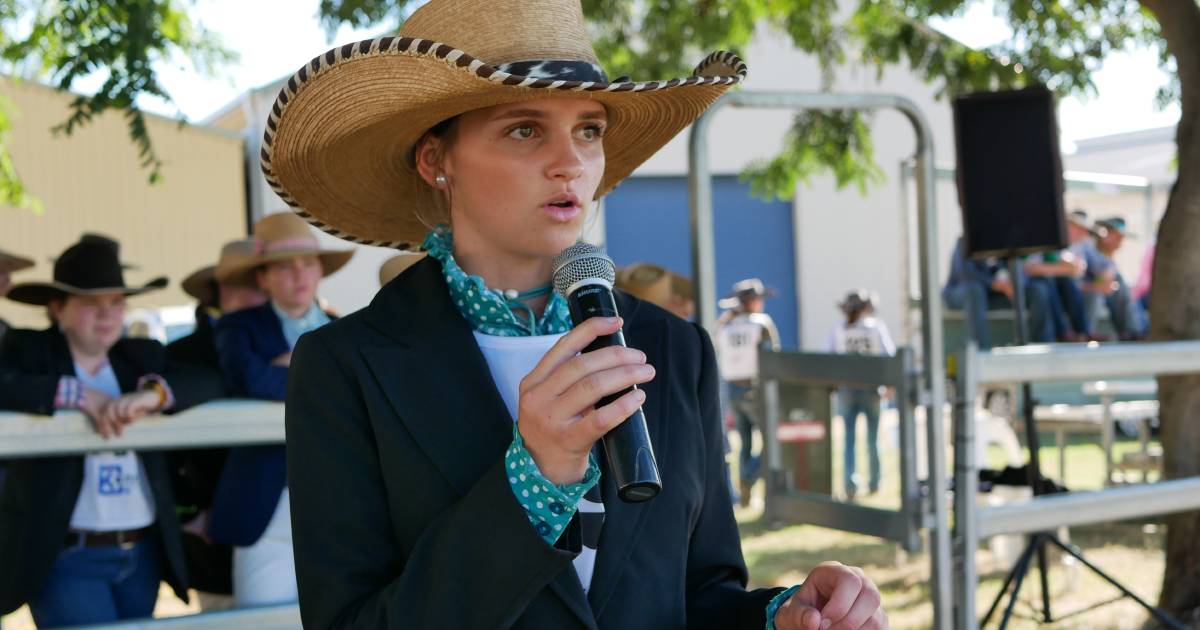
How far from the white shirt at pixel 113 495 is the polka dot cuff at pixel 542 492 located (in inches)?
113

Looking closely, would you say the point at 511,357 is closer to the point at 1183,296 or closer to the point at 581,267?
the point at 581,267

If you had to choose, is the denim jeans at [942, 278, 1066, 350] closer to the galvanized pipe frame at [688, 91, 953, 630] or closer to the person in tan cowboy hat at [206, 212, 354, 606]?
the galvanized pipe frame at [688, 91, 953, 630]

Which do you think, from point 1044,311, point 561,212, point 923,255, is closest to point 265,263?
point 923,255

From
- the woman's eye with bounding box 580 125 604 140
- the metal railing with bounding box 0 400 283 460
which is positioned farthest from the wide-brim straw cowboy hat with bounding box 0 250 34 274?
the woman's eye with bounding box 580 125 604 140

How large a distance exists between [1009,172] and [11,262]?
5.01m

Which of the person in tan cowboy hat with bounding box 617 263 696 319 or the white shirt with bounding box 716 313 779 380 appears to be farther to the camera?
the white shirt with bounding box 716 313 779 380

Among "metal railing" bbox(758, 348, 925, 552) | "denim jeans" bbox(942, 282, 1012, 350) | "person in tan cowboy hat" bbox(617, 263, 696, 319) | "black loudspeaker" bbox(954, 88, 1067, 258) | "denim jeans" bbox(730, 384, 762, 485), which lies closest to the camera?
"metal railing" bbox(758, 348, 925, 552)

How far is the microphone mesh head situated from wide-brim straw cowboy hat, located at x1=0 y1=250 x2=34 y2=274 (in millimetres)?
5235

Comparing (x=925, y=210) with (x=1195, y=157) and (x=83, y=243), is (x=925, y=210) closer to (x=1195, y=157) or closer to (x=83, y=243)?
(x=1195, y=157)

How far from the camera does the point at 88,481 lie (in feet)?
12.5

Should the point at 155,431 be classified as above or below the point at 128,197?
below

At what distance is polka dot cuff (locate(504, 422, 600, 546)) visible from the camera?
4.34 ft

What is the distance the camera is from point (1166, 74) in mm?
7734

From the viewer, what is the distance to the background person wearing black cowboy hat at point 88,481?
133 inches
